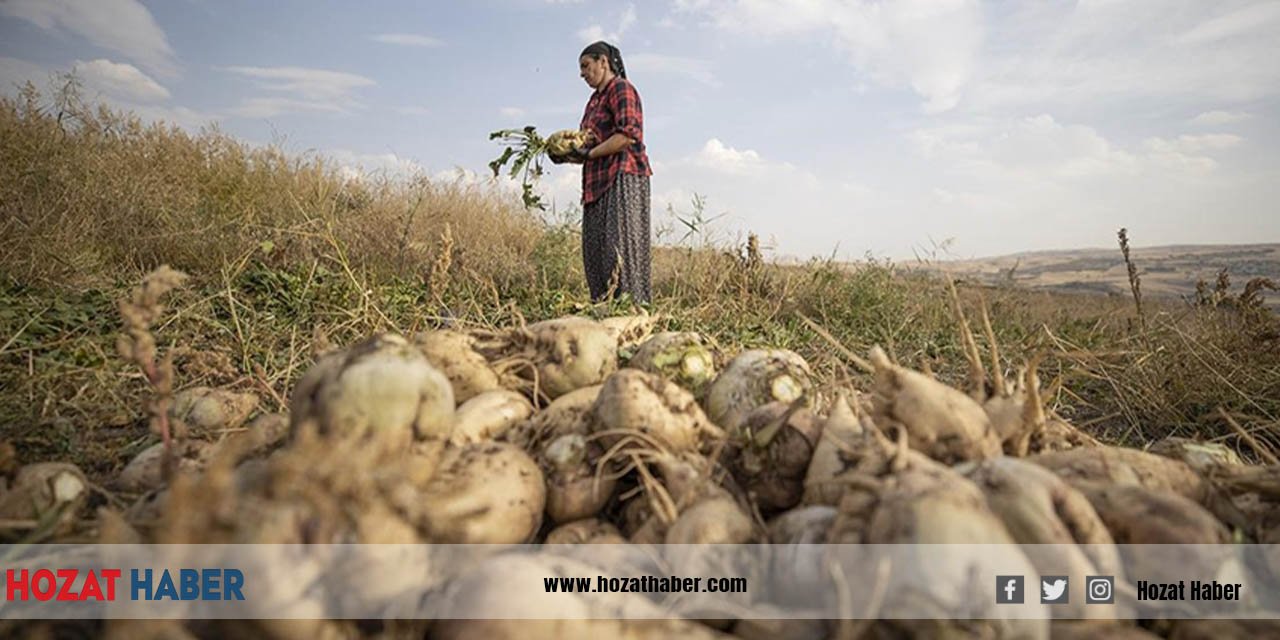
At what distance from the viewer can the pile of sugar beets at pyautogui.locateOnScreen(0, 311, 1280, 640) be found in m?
1.03

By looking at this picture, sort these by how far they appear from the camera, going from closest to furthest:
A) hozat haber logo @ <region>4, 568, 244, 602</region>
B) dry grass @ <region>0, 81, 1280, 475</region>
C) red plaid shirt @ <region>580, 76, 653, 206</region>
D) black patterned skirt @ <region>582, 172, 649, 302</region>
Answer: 1. hozat haber logo @ <region>4, 568, 244, 602</region>
2. dry grass @ <region>0, 81, 1280, 475</region>
3. red plaid shirt @ <region>580, 76, 653, 206</region>
4. black patterned skirt @ <region>582, 172, 649, 302</region>

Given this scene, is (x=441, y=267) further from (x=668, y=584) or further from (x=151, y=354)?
(x=668, y=584)

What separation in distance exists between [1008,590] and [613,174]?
493 centimetres

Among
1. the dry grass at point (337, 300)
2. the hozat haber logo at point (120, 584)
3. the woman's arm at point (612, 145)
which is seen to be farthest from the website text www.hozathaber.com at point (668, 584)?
the woman's arm at point (612, 145)

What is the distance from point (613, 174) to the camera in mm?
5586

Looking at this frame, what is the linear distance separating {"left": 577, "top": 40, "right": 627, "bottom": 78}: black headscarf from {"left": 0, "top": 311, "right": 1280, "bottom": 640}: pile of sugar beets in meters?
4.08

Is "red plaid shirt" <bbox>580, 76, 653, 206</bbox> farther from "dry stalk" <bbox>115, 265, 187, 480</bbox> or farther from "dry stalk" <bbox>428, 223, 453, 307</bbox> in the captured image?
"dry stalk" <bbox>115, 265, 187, 480</bbox>

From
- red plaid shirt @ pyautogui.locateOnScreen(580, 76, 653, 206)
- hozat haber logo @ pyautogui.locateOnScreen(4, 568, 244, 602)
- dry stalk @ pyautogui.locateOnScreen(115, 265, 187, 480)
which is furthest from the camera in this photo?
red plaid shirt @ pyautogui.locateOnScreen(580, 76, 653, 206)

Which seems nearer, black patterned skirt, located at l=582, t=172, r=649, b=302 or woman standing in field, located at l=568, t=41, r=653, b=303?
woman standing in field, located at l=568, t=41, r=653, b=303


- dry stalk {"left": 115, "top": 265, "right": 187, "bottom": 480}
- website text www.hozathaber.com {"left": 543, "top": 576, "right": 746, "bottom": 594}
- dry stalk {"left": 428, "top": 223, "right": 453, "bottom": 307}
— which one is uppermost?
dry stalk {"left": 428, "top": 223, "right": 453, "bottom": 307}

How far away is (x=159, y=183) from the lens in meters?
7.11

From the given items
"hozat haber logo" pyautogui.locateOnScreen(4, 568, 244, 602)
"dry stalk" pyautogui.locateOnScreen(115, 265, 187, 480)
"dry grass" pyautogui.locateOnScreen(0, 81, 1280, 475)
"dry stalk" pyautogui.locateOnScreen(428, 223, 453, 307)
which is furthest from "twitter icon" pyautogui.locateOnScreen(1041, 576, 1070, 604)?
"dry stalk" pyautogui.locateOnScreen(428, 223, 453, 307)

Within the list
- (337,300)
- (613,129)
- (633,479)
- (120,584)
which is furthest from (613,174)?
(120,584)

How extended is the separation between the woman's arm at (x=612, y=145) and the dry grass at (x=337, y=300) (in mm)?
1258
